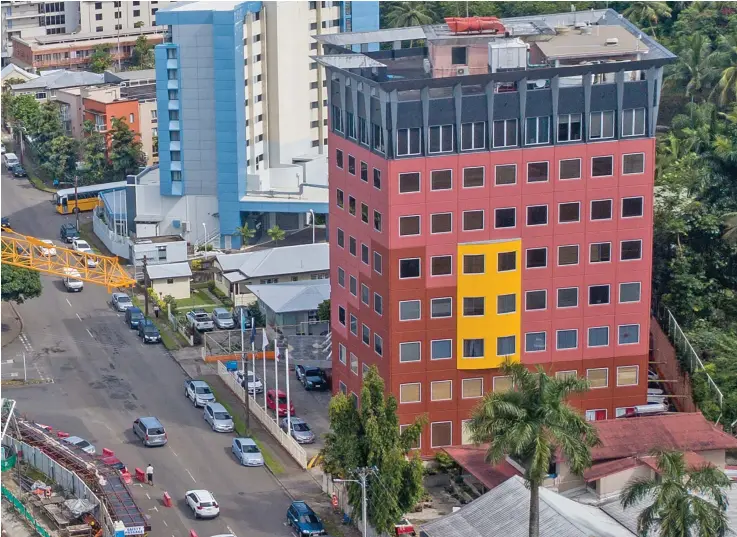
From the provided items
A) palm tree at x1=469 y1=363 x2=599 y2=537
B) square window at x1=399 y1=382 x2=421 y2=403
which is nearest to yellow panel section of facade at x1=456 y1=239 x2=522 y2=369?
square window at x1=399 y1=382 x2=421 y2=403

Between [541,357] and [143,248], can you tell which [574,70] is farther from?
[143,248]

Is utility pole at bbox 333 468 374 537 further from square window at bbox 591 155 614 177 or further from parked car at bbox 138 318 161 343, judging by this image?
parked car at bbox 138 318 161 343

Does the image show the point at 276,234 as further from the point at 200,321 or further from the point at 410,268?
the point at 410,268

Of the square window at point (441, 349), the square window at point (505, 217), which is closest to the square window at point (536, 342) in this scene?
the square window at point (441, 349)

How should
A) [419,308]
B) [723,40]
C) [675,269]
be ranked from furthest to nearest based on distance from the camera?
[723,40], [675,269], [419,308]

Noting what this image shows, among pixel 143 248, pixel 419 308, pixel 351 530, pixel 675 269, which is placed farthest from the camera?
pixel 143 248

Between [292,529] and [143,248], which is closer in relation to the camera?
[292,529]

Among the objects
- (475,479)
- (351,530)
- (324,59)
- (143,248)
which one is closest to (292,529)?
(351,530)
